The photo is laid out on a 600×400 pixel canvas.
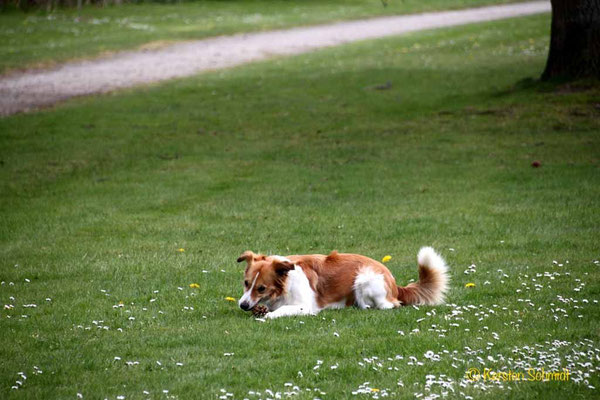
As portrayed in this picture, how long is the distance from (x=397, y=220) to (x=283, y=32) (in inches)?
1066

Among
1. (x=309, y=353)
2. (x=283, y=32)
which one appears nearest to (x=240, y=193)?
(x=309, y=353)

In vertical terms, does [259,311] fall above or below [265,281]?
below

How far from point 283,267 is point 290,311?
0.49m

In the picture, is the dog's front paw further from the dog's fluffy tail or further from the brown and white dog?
the dog's fluffy tail

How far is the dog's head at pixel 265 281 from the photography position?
834cm

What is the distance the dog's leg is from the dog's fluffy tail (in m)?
1.14

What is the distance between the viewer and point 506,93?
2212 centimetres

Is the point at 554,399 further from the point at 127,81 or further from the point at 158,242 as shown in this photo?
the point at 127,81

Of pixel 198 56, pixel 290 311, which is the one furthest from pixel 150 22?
pixel 290 311

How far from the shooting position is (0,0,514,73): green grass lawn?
31672 mm

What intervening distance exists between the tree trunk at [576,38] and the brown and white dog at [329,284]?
44.9 feet

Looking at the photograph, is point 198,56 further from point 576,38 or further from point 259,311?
point 259,311

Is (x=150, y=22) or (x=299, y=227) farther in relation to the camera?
(x=150, y=22)

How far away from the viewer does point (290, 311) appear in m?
8.44
